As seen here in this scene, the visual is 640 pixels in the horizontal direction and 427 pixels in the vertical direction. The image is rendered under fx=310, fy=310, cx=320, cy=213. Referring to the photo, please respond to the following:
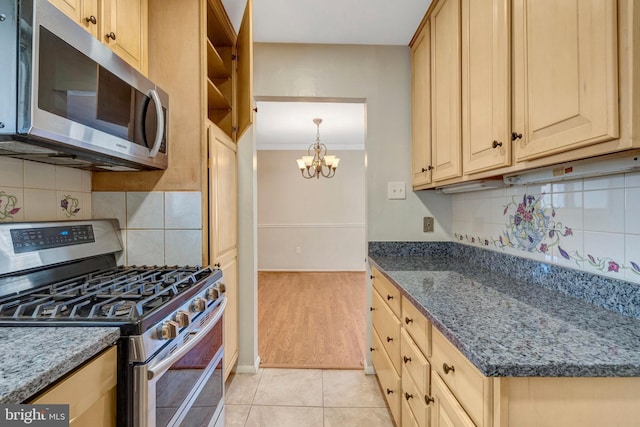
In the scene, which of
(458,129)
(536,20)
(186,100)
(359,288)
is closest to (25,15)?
(186,100)

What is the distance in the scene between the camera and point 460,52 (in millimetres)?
1449

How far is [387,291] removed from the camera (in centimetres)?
163

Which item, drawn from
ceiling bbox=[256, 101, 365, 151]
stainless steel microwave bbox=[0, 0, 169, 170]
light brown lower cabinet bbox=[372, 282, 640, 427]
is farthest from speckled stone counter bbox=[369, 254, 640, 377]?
ceiling bbox=[256, 101, 365, 151]

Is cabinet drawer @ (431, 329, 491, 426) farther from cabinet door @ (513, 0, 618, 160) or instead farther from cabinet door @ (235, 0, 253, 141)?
cabinet door @ (235, 0, 253, 141)

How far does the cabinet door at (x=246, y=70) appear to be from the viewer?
5.43 ft

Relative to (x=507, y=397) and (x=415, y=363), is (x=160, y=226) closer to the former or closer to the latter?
(x=415, y=363)

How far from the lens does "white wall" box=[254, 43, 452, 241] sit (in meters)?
2.15

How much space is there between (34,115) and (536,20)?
1.47m

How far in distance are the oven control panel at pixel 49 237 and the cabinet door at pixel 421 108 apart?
1.78 m

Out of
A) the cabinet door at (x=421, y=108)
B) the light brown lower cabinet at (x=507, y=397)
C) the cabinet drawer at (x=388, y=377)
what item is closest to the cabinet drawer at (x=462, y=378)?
the light brown lower cabinet at (x=507, y=397)

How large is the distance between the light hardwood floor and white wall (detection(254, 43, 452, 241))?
103cm

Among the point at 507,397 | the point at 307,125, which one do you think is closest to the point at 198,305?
the point at 507,397

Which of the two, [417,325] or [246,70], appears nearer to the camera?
[417,325]

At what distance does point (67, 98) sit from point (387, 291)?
1521 mm
